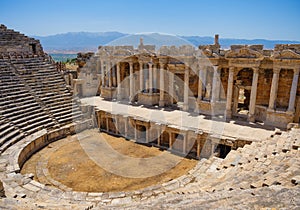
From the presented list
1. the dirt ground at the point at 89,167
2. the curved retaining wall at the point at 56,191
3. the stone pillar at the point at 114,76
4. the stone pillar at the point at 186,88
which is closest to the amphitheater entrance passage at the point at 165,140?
the dirt ground at the point at 89,167

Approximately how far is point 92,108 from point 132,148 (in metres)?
5.51

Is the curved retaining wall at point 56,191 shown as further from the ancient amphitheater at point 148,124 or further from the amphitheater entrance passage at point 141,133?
the amphitheater entrance passage at point 141,133

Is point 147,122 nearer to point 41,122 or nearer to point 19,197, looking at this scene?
point 41,122

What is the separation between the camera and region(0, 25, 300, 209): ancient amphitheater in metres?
8.69

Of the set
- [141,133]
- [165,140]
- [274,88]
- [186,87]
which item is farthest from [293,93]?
[141,133]

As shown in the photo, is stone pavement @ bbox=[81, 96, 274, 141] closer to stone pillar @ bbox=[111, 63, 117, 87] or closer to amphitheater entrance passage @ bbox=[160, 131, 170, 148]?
amphitheater entrance passage @ bbox=[160, 131, 170, 148]

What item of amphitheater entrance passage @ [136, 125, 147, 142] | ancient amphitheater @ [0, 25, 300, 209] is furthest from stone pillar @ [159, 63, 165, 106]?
amphitheater entrance passage @ [136, 125, 147, 142]

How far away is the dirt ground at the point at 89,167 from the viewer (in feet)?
34.3

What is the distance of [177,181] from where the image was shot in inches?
364

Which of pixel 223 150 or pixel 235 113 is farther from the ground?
pixel 235 113

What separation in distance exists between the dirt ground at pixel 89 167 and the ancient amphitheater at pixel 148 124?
0.23ft

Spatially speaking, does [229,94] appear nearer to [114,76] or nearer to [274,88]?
[274,88]

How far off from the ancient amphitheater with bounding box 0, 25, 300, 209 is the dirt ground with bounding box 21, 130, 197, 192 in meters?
0.07

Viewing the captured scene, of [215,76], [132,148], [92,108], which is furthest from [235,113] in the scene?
[92,108]
